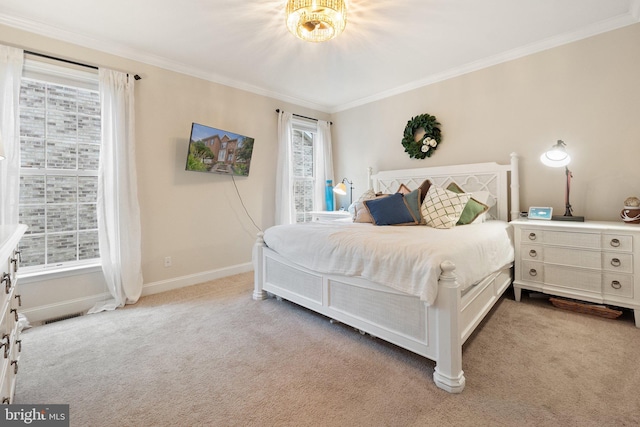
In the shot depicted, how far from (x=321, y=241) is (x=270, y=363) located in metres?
0.92

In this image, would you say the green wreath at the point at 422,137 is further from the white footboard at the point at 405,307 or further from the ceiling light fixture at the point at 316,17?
the ceiling light fixture at the point at 316,17

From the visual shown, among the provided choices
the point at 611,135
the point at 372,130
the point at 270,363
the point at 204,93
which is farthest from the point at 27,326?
the point at 611,135

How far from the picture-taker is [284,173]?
4.26 metres

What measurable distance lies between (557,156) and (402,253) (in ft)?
6.89

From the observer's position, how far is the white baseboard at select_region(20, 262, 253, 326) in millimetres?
2527

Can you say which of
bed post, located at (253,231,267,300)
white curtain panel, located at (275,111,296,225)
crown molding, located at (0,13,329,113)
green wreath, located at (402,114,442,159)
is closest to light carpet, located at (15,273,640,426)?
bed post, located at (253,231,267,300)

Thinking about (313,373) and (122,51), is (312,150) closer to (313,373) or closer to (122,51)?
(122,51)

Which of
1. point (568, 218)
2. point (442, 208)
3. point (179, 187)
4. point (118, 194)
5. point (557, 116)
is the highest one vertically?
point (557, 116)

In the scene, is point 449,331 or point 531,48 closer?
point 449,331

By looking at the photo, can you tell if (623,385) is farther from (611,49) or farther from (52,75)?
(52,75)

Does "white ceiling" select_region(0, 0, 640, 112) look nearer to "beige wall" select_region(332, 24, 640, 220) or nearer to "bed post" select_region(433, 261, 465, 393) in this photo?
"beige wall" select_region(332, 24, 640, 220)

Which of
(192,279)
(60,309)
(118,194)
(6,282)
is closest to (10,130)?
(118,194)

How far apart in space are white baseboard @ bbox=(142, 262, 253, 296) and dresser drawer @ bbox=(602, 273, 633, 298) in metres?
3.71

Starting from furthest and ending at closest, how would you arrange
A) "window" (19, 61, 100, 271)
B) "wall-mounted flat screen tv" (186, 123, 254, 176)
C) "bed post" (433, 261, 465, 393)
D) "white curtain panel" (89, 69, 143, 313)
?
"wall-mounted flat screen tv" (186, 123, 254, 176) → "white curtain panel" (89, 69, 143, 313) → "window" (19, 61, 100, 271) → "bed post" (433, 261, 465, 393)
